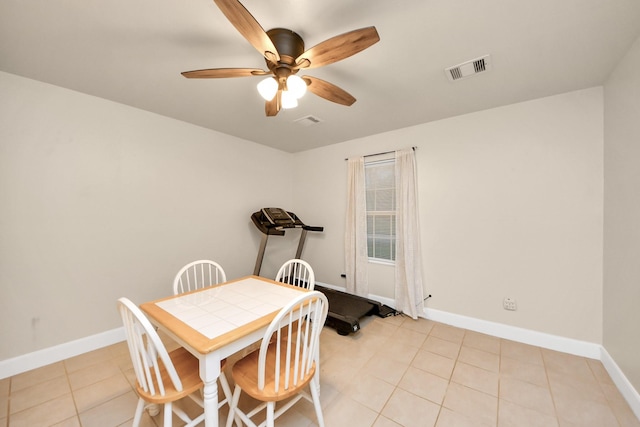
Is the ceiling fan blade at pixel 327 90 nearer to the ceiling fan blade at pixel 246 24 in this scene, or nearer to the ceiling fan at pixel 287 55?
the ceiling fan at pixel 287 55

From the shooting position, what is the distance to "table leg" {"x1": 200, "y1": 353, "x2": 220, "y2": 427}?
3.56 feet

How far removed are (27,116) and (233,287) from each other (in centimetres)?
231

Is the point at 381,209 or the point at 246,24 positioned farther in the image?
the point at 381,209

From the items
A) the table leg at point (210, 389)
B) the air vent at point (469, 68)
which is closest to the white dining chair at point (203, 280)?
the table leg at point (210, 389)

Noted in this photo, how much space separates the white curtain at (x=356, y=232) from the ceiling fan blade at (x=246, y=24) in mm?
2290

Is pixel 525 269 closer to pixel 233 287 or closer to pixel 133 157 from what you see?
pixel 233 287

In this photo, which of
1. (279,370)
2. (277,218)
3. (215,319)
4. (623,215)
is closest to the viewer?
(279,370)

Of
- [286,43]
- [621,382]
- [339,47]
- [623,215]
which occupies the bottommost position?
[621,382]

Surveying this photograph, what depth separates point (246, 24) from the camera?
110cm

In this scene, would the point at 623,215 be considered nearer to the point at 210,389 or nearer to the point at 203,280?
the point at 210,389

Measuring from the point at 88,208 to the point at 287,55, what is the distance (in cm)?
241

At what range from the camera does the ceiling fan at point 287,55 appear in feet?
3.72

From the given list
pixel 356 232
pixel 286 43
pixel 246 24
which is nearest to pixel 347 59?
pixel 286 43

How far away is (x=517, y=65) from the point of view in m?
1.81
